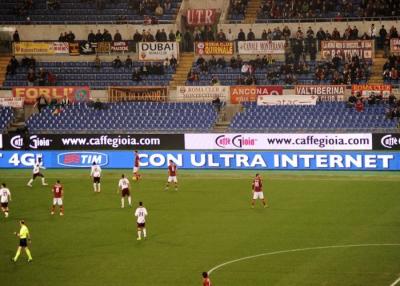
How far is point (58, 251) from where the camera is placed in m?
31.1

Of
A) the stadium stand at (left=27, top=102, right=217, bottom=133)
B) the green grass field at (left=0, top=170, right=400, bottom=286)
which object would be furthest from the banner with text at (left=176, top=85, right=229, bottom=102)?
the green grass field at (left=0, top=170, right=400, bottom=286)

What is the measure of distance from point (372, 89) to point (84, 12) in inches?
900

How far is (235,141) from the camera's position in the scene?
2029 inches

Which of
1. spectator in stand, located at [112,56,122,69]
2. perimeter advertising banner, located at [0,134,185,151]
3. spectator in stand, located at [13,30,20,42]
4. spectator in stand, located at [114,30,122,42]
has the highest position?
spectator in stand, located at [13,30,20,42]

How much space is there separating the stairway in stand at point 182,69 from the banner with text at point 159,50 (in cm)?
69

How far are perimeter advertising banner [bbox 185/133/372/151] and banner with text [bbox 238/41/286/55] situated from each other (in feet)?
34.2

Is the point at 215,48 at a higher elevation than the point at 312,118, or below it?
higher

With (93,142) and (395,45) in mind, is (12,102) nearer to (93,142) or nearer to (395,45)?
(93,142)

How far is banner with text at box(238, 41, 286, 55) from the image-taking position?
59656mm

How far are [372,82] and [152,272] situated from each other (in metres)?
31.7

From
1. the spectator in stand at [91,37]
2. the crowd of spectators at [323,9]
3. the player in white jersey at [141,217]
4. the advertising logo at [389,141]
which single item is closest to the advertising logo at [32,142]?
the spectator in stand at [91,37]

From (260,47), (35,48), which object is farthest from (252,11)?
(35,48)

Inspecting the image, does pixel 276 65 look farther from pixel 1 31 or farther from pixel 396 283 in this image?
pixel 396 283

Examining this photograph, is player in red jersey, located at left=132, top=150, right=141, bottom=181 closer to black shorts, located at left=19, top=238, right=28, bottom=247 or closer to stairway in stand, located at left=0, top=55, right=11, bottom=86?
black shorts, located at left=19, top=238, right=28, bottom=247
